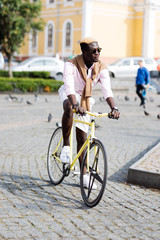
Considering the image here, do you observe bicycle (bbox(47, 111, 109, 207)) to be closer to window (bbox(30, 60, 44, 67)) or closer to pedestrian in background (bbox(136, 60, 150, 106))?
pedestrian in background (bbox(136, 60, 150, 106))

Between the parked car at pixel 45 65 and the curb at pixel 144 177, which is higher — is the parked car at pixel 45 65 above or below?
above

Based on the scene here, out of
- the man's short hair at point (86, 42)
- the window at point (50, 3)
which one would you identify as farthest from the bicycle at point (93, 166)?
the window at point (50, 3)

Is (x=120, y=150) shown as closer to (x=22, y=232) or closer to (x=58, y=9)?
(x=22, y=232)

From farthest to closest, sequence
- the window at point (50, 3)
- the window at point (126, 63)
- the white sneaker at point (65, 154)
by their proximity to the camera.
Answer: the window at point (50, 3) → the window at point (126, 63) → the white sneaker at point (65, 154)

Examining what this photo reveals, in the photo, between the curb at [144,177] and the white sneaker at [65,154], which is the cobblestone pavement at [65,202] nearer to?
the curb at [144,177]

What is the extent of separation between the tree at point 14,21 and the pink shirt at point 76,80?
20.3 m

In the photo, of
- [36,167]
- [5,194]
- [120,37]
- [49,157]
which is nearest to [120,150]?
[36,167]

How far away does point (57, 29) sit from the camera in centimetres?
4762

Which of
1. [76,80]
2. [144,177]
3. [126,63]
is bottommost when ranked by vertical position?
[144,177]

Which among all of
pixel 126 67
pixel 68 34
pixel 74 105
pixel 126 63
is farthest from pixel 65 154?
pixel 68 34

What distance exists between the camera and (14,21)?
2538 cm

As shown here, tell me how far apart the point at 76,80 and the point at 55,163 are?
1181mm

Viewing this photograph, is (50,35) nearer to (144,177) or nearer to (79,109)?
(144,177)

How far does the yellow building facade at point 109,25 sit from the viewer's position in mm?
44438
